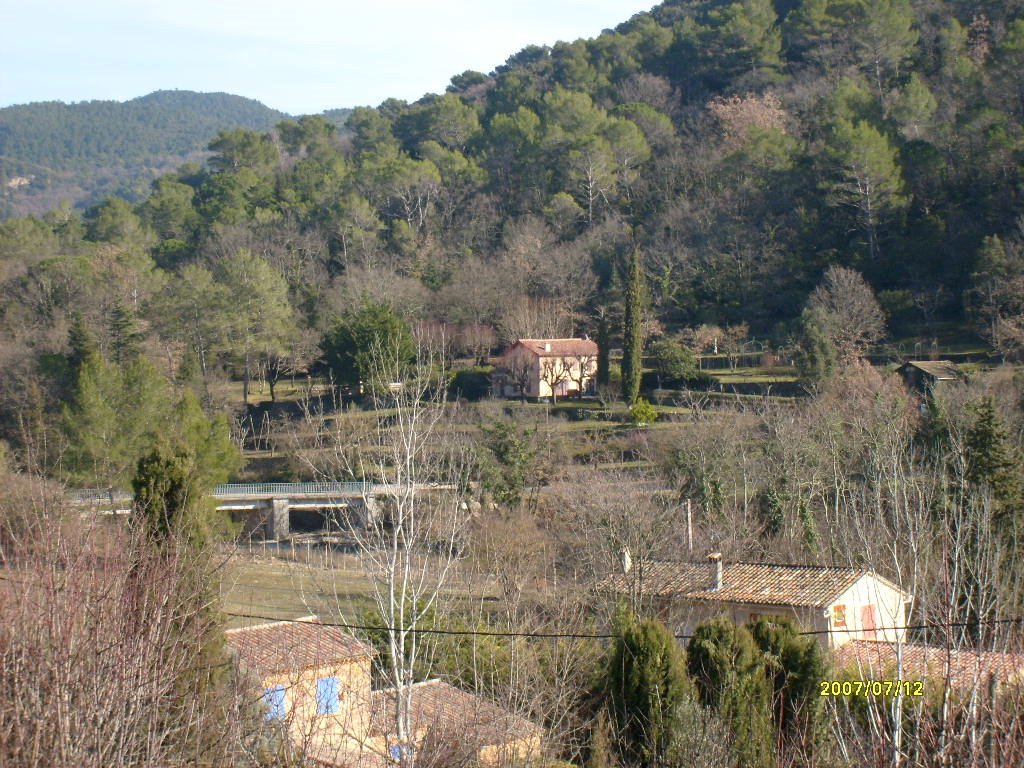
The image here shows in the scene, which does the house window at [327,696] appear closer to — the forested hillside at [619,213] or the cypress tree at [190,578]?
the cypress tree at [190,578]

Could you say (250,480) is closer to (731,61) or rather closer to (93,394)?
(93,394)

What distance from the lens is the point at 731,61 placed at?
185 feet

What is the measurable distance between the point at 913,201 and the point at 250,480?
79.7 feet

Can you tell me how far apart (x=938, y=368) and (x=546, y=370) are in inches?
476

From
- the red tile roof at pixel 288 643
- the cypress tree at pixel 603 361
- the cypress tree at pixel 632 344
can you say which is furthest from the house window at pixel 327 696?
the cypress tree at pixel 603 361

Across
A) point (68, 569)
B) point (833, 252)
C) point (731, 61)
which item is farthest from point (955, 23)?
point (68, 569)

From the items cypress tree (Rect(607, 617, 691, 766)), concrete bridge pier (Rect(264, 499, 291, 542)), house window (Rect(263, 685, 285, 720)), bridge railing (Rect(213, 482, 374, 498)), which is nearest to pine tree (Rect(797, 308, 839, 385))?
bridge railing (Rect(213, 482, 374, 498))

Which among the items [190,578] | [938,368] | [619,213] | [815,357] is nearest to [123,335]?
[815,357]

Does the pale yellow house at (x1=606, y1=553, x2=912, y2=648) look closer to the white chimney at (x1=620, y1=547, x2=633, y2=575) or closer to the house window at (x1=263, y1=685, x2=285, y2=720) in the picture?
the white chimney at (x1=620, y1=547, x2=633, y2=575)

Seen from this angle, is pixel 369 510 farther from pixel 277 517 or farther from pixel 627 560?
pixel 277 517

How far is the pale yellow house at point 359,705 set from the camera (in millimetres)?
6840
